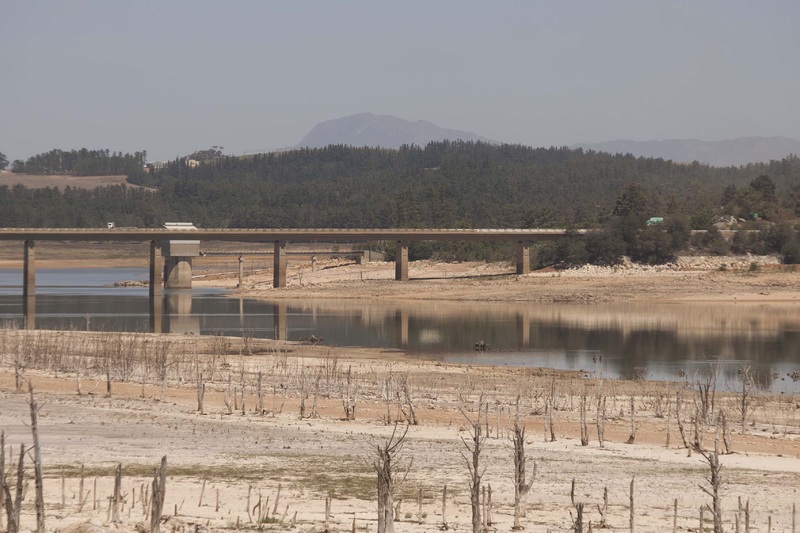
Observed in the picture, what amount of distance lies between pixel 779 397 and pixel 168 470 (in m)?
21.7

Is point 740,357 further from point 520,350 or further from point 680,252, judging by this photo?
point 680,252

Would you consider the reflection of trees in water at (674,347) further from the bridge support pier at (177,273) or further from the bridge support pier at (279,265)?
the bridge support pier at (177,273)

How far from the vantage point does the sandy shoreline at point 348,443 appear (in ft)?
66.3

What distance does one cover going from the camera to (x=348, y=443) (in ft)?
91.2

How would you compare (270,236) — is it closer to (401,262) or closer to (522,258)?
(401,262)

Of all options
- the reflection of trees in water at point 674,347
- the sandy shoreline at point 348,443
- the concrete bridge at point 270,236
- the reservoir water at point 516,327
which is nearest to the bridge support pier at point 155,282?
the concrete bridge at point 270,236

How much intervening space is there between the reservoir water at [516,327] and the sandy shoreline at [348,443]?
20.2ft

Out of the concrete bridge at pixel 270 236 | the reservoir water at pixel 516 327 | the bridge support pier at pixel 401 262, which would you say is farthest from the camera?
the bridge support pier at pixel 401 262

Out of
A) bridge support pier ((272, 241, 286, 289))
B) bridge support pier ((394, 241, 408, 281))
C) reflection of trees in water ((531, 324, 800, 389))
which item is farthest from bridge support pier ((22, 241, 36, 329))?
reflection of trees in water ((531, 324, 800, 389))

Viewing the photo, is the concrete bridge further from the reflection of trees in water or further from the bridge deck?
the reflection of trees in water

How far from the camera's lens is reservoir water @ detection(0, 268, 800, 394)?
48.9m

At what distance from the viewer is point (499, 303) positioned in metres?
91.1

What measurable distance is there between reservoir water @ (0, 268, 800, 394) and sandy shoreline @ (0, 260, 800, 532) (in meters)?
6.16

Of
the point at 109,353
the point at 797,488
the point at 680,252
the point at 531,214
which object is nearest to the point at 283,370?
the point at 109,353
